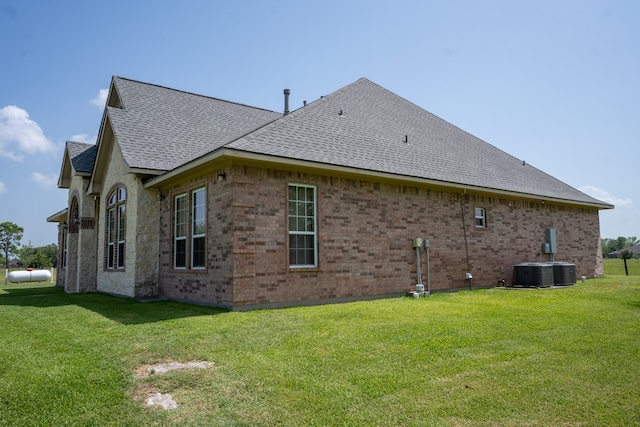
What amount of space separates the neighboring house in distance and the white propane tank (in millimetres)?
10519

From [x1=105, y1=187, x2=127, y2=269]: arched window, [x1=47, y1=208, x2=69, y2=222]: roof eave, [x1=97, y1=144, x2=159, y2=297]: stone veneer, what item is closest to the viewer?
[x1=97, y1=144, x2=159, y2=297]: stone veneer

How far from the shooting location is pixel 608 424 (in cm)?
359

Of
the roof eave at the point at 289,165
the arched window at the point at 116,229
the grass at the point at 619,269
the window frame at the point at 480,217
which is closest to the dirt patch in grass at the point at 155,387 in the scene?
the roof eave at the point at 289,165

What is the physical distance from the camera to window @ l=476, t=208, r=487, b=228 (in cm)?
1455

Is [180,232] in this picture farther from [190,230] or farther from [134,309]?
[134,309]

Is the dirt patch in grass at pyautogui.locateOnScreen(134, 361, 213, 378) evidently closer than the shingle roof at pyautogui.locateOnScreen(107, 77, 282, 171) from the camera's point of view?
Yes

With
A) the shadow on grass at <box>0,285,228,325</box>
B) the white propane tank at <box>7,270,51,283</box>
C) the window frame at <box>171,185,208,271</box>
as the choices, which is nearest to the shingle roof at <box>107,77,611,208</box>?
the window frame at <box>171,185,208,271</box>

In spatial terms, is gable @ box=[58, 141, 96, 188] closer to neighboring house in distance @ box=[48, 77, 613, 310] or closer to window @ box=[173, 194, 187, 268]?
neighboring house in distance @ box=[48, 77, 613, 310]

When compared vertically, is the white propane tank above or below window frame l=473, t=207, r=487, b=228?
below


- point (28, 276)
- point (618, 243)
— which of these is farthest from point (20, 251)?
point (618, 243)

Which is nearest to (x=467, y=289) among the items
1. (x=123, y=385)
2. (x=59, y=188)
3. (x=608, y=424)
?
(x=608, y=424)

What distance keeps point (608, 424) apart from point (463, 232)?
1054cm

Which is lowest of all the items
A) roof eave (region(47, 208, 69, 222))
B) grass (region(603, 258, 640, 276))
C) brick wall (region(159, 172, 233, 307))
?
grass (region(603, 258, 640, 276))

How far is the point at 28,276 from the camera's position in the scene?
86.3 ft
